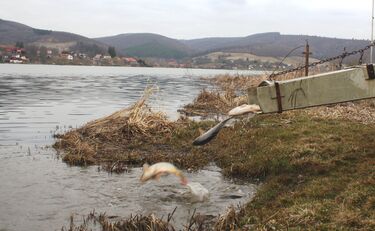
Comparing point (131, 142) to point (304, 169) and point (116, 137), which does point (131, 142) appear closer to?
point (116, 137)

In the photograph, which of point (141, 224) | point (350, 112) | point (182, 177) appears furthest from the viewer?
point (350, 112)

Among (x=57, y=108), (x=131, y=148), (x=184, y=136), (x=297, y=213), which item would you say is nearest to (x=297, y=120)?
(x=184, y=136)

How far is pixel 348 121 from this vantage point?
13.1 meters

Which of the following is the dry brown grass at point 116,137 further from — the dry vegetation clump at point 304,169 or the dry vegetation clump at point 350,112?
the dry vegetation clump at point 350,112

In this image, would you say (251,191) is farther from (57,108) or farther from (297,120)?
(57,108)

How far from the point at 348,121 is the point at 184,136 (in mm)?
5071

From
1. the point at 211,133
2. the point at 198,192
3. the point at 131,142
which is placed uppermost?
the point at 211,133

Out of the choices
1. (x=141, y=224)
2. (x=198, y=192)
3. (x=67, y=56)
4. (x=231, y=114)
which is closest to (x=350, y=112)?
(x=231, y=114)

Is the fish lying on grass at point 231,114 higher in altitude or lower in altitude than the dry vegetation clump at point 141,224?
higher

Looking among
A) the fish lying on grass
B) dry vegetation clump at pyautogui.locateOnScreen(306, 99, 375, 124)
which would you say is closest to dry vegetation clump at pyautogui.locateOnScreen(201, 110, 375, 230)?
dry vegetation clump at pyautogui.locateOnScreen(306, 99, 375, 124)

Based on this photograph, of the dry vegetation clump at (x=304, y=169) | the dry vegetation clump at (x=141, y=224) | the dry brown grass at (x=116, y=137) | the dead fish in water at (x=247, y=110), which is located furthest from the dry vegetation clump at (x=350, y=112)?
the dry vegetation clump at (x=141, y=224)

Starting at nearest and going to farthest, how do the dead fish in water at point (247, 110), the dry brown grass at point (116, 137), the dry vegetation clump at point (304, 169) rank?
the dry vegetation clump at point (304, 169)
the dead fish in water at point (247, 110)
the dry brown grass at point (116, 137)

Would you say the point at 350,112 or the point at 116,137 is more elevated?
the point at 350,112

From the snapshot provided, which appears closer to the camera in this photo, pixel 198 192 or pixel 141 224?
pixel 141 224
